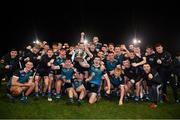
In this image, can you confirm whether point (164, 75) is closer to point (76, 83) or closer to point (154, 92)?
point (154, 92)

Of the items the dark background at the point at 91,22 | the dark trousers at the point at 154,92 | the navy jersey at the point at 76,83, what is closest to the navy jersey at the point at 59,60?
the navy jersey at the point at 76,83

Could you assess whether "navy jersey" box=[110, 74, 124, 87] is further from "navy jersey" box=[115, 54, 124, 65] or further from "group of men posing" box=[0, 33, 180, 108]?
"navy jersey" box=[115, 54, 124, 65]

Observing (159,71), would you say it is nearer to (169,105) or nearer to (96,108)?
(169,105)

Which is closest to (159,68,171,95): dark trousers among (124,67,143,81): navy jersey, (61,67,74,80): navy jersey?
(124,67,143,81): navy jersey

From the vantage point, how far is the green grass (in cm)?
1046

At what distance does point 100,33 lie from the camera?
38125 mm

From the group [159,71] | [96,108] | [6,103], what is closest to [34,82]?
[6,103]

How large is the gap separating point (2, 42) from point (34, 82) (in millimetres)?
22994

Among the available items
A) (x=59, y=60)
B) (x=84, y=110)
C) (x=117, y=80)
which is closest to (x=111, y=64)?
(x=117, y=80)

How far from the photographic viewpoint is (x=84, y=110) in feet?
Result: 36.3

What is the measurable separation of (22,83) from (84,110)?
8.61 ft

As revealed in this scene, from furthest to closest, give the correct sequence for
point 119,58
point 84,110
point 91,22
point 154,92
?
point 91,22 < point 119,58 < point 154,92 < point 84,110

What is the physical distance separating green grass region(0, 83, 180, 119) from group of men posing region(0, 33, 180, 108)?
370mm

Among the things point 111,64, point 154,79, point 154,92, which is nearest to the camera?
point 154,92
